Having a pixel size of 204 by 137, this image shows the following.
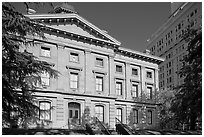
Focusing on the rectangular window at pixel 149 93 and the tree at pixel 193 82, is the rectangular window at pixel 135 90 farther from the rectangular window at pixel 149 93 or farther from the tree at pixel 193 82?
the tree at pixel 193 82

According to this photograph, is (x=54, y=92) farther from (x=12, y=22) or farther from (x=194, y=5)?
(x=194, y=5)

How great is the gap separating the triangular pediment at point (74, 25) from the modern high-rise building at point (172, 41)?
1159 cm

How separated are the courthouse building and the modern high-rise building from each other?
820 cm

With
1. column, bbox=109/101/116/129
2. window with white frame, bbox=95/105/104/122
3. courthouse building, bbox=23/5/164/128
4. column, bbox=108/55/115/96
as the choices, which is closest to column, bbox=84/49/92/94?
courthouse building, bbox=23/5/164/128

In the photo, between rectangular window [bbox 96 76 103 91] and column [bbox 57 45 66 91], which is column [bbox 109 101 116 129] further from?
column [bbox 57 45 66 91]

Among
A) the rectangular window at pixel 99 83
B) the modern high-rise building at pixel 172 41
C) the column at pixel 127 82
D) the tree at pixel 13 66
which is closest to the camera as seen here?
the tree at pixel 13 66

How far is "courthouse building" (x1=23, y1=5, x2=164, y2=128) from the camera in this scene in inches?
1042

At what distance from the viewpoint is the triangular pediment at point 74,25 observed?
26.7m

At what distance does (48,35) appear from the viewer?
26.9m

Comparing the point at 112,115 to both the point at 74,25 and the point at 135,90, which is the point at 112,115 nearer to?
the point at 135,90

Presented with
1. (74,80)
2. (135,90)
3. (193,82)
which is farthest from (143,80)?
(193,82)

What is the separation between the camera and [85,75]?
28.8m

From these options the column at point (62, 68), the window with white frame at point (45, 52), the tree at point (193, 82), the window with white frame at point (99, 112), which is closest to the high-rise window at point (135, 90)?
the window with white frame at point (99, 112)

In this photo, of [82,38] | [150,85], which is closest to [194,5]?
[150,85]
